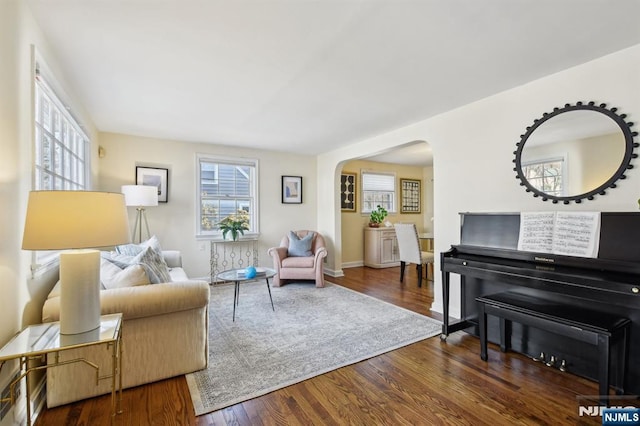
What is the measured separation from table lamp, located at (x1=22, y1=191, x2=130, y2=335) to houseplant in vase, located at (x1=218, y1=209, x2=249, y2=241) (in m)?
3.18

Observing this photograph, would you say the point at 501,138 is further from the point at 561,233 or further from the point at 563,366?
the point at 563,366

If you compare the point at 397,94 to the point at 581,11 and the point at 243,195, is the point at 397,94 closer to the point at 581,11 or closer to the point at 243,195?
the point at 581,11

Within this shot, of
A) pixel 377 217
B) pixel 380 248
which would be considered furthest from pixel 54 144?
pixel 377 217

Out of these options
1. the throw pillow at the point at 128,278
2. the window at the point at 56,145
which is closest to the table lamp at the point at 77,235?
the throw pillow at the point at 128,278

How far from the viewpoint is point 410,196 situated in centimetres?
724

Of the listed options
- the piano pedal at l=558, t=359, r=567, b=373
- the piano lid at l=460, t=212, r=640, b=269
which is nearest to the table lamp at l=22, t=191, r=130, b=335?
the piano lid at l=460, t=212, r=640, b=269

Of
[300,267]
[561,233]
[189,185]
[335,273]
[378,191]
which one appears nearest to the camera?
[561,233]

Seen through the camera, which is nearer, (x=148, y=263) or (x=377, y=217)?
(x=148, y=263)

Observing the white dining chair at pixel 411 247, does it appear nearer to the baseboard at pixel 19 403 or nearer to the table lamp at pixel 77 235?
the table lamp at pixel 77 235

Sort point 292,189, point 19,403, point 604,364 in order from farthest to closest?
1. point 292,189
2. point 604,364
3. point 19,403

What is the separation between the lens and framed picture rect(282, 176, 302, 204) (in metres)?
5.66

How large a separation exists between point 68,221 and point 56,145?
1725 millimetres

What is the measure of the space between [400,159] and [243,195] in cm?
345

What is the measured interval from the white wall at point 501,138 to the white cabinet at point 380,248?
8.21 ft
